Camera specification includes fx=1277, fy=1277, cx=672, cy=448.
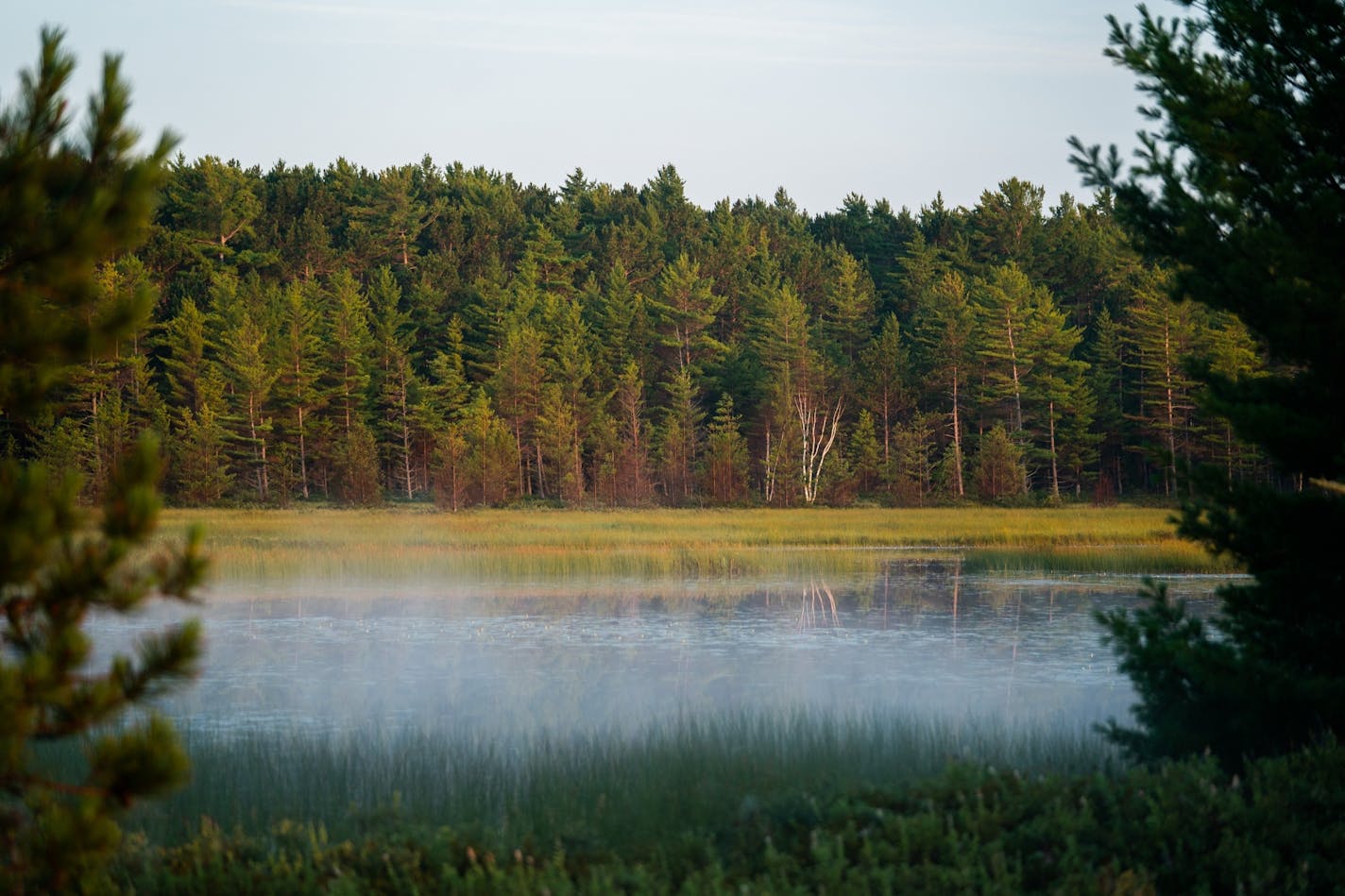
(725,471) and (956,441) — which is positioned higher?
(956,441)

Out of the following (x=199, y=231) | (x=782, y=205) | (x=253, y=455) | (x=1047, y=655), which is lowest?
(x=1047, y=655)

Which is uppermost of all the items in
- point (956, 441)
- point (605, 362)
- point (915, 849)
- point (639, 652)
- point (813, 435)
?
Result: point (605, 362)

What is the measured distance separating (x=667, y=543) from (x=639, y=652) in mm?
18987

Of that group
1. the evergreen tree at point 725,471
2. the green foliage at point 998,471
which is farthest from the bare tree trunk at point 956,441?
the evergreen tree at point 725,471

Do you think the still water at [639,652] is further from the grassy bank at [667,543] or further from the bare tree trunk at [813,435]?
the bare tree trunk at [813,435]

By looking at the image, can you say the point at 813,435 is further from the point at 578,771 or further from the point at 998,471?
the point at 578,771

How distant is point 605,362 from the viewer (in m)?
72.8

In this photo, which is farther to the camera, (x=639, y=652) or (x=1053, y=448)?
(x=1053, y=448)

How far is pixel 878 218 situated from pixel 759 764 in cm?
8810

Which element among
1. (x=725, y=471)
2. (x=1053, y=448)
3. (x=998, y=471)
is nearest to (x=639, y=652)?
(x=725, y=471)

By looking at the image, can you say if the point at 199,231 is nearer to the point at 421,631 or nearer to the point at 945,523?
the point at 945,523

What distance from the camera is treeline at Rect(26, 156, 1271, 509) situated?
59156mm

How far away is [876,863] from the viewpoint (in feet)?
19.5

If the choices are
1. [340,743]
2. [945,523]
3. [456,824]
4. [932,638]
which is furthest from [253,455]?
[456,824]
